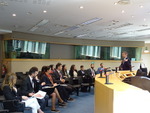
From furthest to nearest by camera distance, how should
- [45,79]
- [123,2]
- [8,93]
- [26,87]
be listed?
[45,79] → [123,2] → [26,87] → [8,93]

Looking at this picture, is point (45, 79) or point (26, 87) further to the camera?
point (45, 79)

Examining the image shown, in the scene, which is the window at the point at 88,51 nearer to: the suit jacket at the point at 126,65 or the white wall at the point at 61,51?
the white wall at the point at 61,51

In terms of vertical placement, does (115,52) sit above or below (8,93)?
above

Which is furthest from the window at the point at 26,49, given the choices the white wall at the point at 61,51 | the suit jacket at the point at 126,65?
the suit jacket at the point at 126,65

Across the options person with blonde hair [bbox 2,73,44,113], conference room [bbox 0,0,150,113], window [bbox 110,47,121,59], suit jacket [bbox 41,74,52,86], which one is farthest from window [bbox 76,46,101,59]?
person with blonde hair [bbox 2,73,44,113]

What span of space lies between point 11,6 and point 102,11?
9.83ft

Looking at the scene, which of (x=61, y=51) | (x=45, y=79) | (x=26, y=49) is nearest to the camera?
(x=45, y=79)

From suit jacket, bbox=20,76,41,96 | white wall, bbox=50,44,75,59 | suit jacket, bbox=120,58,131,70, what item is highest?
white wall, bbox=50,44,75,59

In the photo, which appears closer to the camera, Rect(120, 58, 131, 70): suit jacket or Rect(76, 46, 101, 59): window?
Rect(120, 58, 131, 70): suit jacket

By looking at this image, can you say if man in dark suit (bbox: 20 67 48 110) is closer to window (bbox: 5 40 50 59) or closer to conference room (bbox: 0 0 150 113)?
conference room (bbox: 0 0 150 113)

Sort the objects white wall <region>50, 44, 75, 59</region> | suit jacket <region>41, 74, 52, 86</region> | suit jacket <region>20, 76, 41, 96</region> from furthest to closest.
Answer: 1. white wall <region>50, 44, 75, 59</region>
2. suit jacket <region>41, 74, 52, 86</region>
3. suit jacket <region>20, 76, 41, 96</region>

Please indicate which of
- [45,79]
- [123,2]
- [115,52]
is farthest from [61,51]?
[123,2]

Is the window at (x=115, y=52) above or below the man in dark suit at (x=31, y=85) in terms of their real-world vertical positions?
above

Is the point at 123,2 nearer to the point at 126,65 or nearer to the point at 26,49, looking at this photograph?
the point at 126,65
